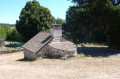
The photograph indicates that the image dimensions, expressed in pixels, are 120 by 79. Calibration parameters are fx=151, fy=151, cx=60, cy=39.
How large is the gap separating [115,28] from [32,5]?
20317 mm

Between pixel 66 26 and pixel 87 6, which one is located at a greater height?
pixel 87 6

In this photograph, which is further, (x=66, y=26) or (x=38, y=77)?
(x=66, y=26)

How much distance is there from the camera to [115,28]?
21484 mm

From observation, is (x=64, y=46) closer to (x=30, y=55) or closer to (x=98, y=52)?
(x=30, y=55)

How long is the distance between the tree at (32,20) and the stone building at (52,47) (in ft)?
52.3

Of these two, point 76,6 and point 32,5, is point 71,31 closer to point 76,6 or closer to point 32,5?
point 32,5

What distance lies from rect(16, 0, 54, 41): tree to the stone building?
52.3 ft

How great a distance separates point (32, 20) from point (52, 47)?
743 inches

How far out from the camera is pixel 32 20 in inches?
1305

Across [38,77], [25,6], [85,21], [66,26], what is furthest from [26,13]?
[38,77]

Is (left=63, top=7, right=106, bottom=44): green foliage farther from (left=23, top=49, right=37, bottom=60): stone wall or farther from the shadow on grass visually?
(left=23, top=49, right=37, bottom=60): stone wall

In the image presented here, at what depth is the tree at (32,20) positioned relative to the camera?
33.1m

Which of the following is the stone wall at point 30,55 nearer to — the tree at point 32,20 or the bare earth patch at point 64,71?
the bare earth patch at point 64,71

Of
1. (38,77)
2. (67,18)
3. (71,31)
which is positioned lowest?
(38,77)
